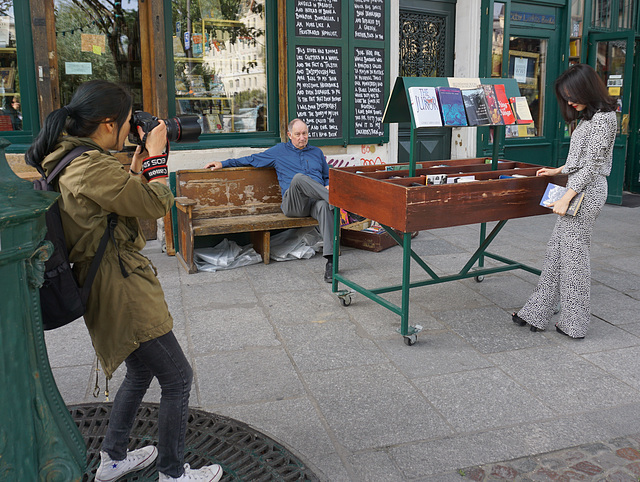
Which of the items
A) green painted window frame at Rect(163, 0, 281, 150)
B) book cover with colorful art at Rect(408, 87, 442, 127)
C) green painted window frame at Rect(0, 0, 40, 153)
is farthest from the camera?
green painted window frame at Rect(163, 0, 281, 150)

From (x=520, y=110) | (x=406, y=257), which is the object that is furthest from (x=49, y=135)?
(x=520, y=110)

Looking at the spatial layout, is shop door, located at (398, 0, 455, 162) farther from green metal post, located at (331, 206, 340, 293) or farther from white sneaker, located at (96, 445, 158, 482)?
white sneaker, located at (96, 445, 158, 482)

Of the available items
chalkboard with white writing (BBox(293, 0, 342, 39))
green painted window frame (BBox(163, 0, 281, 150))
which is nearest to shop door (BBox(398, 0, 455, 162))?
chalkboard with white writing (BBox(293, 0, 342, 39))

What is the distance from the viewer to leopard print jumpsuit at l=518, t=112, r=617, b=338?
3771 mm

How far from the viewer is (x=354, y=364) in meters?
3.64

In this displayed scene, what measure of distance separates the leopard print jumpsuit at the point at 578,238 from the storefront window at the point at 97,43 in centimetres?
426

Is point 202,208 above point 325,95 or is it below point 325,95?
below

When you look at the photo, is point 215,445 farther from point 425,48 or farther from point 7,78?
point 425,48

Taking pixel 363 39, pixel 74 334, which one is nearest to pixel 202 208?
pixel 74 334

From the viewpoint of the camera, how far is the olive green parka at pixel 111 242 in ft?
6.66

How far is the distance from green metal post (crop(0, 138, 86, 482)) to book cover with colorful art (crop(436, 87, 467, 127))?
3065mm

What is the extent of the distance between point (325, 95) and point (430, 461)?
15.7 ft

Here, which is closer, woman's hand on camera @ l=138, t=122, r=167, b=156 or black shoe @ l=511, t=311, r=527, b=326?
woman's hand on camera @ l=138, t=122, r=167, b=156

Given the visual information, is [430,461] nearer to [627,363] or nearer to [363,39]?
[627,363]
